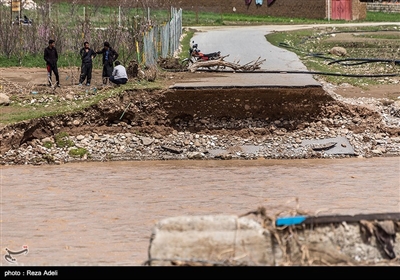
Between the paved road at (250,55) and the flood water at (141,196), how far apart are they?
375 centimetres

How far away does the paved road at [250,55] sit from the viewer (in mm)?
22516

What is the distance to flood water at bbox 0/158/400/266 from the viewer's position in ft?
40.9

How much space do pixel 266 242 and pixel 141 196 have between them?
24.1 ft

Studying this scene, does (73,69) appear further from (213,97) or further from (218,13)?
(218,13)

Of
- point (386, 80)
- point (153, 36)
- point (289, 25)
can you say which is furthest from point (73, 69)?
point (289, 25)

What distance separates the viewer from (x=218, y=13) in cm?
5544

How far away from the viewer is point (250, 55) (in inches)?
1193

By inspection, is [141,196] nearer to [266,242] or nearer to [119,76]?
[119,76]

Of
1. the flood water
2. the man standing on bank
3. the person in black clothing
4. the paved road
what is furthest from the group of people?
the flood water

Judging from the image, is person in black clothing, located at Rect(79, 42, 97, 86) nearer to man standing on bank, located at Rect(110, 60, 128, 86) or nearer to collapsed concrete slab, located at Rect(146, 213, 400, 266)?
man standing on bank, located at Rect(110, 60, 128, 86)

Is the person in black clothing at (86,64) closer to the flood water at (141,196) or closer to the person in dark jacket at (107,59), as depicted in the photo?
the person in dark jacket at (107,59)

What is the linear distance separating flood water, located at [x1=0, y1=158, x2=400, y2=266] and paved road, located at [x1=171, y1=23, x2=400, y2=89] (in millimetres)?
3750

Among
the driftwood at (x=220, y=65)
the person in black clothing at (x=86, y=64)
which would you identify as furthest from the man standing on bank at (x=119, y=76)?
the driftwood at (x=220, y=65)
